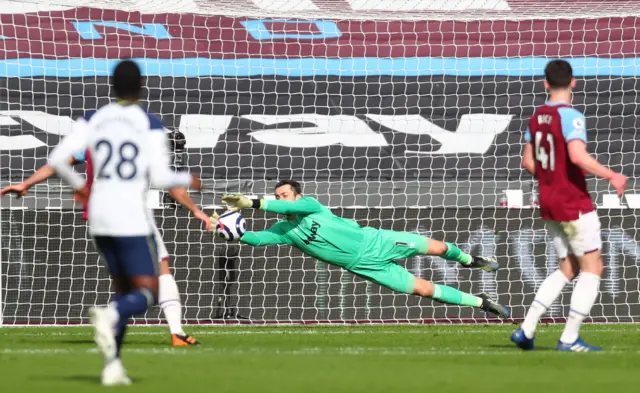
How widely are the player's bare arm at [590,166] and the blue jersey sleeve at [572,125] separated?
0.13 feet

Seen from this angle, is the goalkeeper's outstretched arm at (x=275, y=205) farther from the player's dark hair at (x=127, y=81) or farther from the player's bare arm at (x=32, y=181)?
the player's dark hair at (x=127, y=81)

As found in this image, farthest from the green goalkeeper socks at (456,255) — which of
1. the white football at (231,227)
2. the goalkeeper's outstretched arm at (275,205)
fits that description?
the white football at (231,227)

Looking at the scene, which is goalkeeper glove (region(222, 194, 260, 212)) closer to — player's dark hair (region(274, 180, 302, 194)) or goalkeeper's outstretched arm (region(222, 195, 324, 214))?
goalkeeper's outstretched arm (region(222, 195, 324, 214))

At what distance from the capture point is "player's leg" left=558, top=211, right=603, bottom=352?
7.25 metres

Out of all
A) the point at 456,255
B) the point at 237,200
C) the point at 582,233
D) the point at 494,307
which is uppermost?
the point at 237,200

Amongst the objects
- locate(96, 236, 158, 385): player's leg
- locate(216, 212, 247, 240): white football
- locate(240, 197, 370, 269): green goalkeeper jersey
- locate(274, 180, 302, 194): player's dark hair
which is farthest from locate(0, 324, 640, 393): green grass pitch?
locate(274, 180, 302, 194): player's dark hair

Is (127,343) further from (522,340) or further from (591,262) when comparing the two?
(591,262)

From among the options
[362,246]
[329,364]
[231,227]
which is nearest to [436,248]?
[362,246]

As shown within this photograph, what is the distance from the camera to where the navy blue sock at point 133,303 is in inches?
214

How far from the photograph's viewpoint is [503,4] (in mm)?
16547

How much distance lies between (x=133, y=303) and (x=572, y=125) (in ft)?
9.71

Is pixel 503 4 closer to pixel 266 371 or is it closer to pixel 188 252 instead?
pixel 188 252

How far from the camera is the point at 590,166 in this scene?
23.0ft

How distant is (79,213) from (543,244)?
15.3ft
